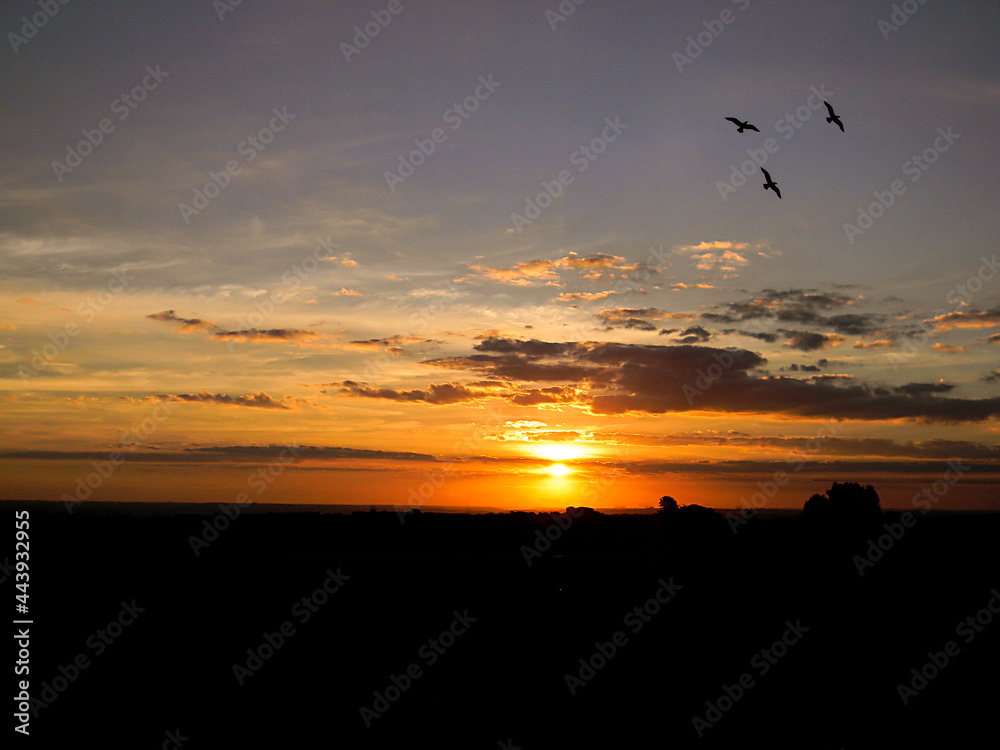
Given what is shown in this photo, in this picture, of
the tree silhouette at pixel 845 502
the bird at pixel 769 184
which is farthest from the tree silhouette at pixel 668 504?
the bird at pixel 769 184

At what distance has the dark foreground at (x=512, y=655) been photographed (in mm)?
20703

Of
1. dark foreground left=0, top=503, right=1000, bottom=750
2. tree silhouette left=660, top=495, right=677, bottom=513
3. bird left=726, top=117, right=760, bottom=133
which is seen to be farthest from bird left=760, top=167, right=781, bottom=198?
A: tree silhouette left=660, top=495, right=677, bottom=513

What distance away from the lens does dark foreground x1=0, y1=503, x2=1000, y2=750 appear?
20703 millimetres

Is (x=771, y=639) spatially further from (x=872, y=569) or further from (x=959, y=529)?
(x=959, y=529)

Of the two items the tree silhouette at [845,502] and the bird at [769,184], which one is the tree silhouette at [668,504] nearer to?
the tree silhouette at [845,502]

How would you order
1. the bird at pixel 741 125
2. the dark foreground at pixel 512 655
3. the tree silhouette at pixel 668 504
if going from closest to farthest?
the dark foreground at pixel 512 655, the bird at pixel 741 125, the tree silhouette at pixel 668 504

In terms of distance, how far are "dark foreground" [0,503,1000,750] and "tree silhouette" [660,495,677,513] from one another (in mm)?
44795

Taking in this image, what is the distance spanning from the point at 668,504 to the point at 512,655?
83.5 metres

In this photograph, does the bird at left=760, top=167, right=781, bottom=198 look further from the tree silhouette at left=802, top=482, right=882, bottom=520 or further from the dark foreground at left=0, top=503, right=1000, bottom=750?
the tree silhouette at left=802, top=482, right=882, bottom=520

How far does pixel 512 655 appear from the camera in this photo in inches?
1091

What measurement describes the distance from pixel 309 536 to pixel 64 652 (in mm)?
79181

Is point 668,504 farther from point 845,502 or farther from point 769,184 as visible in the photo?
point 769,184

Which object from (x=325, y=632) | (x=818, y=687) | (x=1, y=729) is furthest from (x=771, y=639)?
(x=1, y=729)

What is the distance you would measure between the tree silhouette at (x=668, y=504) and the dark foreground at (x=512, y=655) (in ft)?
147
